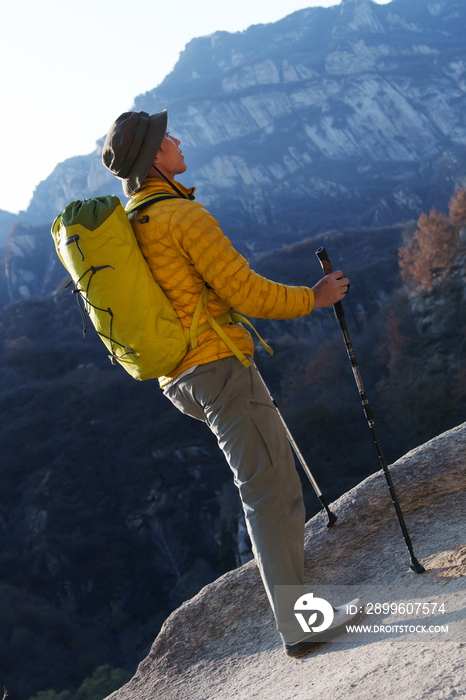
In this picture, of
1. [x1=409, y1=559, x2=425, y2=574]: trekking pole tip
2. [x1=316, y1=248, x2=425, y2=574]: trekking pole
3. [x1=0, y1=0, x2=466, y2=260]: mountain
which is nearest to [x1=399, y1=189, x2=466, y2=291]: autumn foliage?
[x1=316, y1=248, x2=425, y2=574]: trekking pole

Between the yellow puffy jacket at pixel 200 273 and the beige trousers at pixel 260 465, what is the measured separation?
0.43 ft

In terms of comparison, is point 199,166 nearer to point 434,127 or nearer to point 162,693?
point 434,127

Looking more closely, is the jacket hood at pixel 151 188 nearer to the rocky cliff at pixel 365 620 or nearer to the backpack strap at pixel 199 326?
the backpack strap at pixel 199 326

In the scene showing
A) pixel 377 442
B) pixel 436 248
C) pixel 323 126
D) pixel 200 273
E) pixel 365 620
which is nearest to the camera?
pixel 200 273

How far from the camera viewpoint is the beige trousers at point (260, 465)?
2.23 m

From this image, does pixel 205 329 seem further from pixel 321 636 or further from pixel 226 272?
pixel 321 636

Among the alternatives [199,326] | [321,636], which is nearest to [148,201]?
[199,326]

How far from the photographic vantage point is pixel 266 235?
3738 inches

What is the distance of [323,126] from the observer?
128250mm

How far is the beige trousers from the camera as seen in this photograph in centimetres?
223

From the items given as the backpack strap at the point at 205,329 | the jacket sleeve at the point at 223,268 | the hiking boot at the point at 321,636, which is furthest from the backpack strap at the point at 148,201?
the hiking boot at the point at 321,636

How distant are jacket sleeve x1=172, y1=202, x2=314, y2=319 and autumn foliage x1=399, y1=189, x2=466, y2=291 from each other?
40537 mm

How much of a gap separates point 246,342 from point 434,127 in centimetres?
13750

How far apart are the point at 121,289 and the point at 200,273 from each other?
1.14ft
